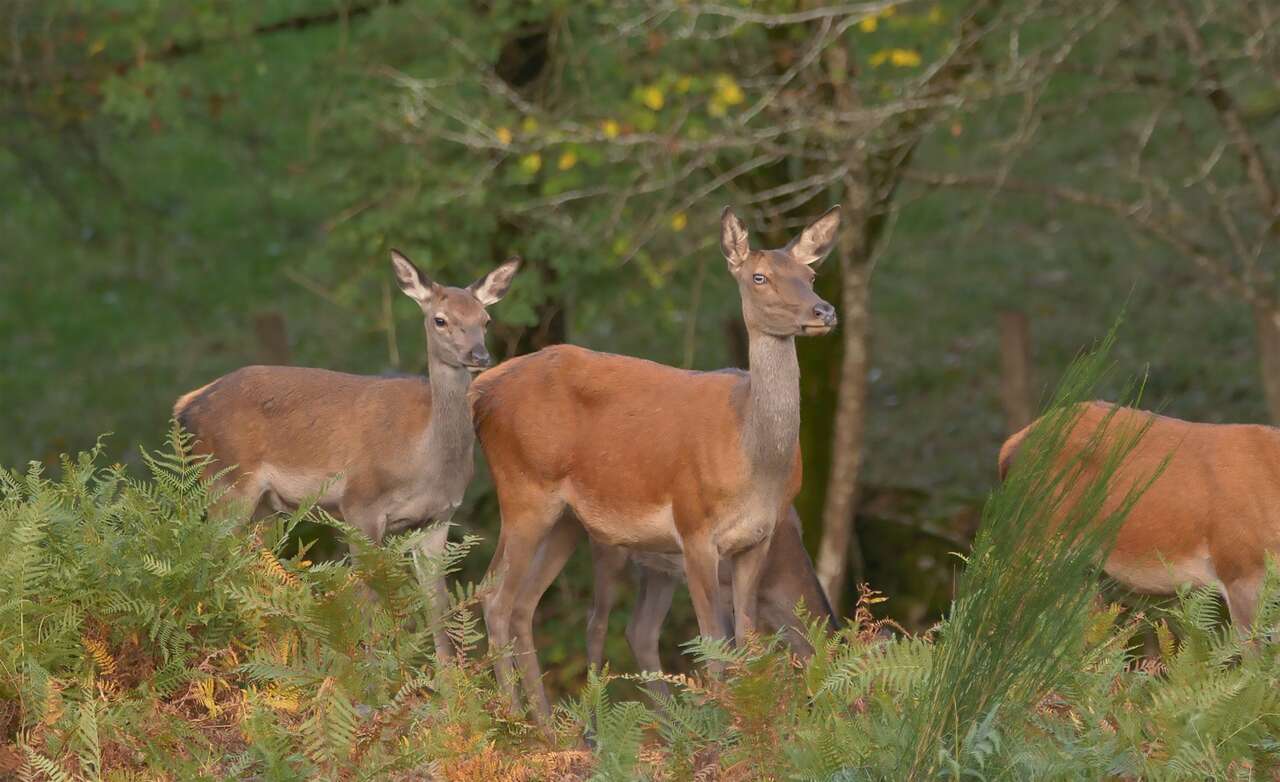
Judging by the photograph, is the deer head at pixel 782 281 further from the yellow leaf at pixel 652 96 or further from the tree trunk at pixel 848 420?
the tree trunk at pixel 848 420

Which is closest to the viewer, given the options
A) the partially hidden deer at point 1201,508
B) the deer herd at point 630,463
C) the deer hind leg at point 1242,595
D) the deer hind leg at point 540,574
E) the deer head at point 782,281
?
the deer head at point 782,281

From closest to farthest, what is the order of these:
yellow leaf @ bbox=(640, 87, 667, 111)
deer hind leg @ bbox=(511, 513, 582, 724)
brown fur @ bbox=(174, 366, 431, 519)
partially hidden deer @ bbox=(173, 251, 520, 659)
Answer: deer hind leg @ bbox=(511, 513, 582, 724), partially hidden deer @ bbox=(173, 251, 520, 659), brown fur @ bbox=(174, 366, 431, 519), yellow leaf @ bbox=(640, 87, 667, 111)

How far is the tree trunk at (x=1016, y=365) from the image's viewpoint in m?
15.9

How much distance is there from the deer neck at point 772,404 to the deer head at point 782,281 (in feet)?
0.26

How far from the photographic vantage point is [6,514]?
251 inches

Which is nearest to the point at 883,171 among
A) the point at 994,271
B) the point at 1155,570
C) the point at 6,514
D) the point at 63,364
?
the point at 1155,570

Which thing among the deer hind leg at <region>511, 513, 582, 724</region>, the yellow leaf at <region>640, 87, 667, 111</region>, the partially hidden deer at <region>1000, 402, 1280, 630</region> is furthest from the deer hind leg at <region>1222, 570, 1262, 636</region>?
the yellow leaf at <region>640, 87, 667, 111</region>

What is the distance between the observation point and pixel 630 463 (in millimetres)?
8555

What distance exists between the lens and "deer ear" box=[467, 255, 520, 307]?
947 cm

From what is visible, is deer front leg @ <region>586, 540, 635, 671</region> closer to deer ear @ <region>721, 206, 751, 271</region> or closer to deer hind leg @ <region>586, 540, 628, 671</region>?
deer hind leg @ <region>586, 540, 628, 671</region>

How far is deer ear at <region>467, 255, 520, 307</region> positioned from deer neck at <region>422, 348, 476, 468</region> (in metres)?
0.48

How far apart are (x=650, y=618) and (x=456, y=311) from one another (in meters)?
1.76

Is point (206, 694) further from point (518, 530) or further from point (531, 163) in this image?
point (531, 163)

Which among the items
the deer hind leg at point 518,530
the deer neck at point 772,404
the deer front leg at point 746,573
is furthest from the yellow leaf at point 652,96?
the deer front leg at point 746,573
